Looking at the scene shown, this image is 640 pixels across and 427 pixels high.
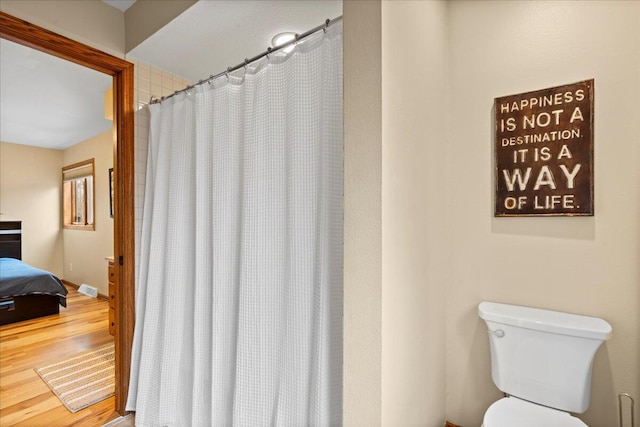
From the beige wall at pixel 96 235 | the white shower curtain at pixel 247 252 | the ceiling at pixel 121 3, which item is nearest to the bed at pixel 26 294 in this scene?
the beige wall at pixel 96 235

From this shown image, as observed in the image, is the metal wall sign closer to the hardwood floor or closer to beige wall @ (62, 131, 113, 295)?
the hardwood floor

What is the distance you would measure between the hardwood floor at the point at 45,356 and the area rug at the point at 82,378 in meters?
0.05

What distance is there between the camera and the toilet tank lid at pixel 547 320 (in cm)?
122

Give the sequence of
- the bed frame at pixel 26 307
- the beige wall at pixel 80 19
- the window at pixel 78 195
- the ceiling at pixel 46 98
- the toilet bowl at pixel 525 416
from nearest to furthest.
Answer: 1. the toilet bowl at pixel 525 416
2. the beige wall at pixel 80 19
3. the ceiling at pixel 46 98
4. the bed frame at pixel 26 307
5. the window at pixel 78 195

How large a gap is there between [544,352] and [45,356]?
3.64m

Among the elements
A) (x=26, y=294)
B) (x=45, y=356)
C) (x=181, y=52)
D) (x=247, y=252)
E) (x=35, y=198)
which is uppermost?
(x=181, y=52)

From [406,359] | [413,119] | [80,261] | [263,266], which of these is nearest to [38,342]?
[80,261]

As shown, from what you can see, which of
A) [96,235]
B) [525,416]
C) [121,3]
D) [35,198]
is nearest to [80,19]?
[121,3]

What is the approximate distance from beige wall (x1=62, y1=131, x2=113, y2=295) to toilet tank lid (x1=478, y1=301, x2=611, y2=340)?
15.7 feet

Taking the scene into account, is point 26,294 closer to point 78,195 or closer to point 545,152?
point 78,195

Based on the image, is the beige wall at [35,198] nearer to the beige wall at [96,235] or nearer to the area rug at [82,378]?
the beige wall at [96,235]

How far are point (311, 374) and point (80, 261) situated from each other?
18.1 feet

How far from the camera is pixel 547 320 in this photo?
1.31 meters

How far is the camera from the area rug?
7.09ft
